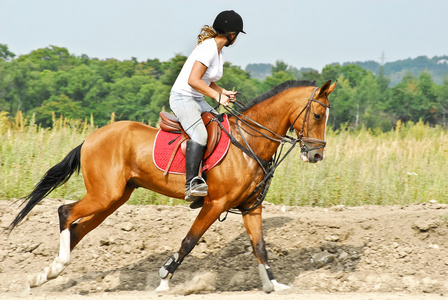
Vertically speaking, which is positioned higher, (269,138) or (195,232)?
(269,138)

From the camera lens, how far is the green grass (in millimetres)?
9047

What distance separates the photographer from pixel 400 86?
58.3 m

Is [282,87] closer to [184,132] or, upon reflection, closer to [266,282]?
[184,132]

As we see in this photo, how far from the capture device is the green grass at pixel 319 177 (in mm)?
9047

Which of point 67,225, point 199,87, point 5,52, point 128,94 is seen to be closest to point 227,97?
point 199,87

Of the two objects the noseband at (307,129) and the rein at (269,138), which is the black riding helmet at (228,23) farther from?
the noseband at (307,129)

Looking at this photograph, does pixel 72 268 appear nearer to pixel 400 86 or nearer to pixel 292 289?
pixel 292 289

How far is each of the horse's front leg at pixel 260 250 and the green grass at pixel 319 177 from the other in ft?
10.8

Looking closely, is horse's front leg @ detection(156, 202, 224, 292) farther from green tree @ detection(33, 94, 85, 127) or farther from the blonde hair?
green tree @ detection(33, 94, 85, 127)

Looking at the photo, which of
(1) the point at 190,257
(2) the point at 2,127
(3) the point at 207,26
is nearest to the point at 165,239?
(1) the point at 190,257

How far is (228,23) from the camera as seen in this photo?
5.39 metres

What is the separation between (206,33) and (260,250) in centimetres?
242

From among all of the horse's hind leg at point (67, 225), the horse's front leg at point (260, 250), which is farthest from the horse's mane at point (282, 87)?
the horse's hind leg at point (67, 225)

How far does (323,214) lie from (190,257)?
86.5 inches
